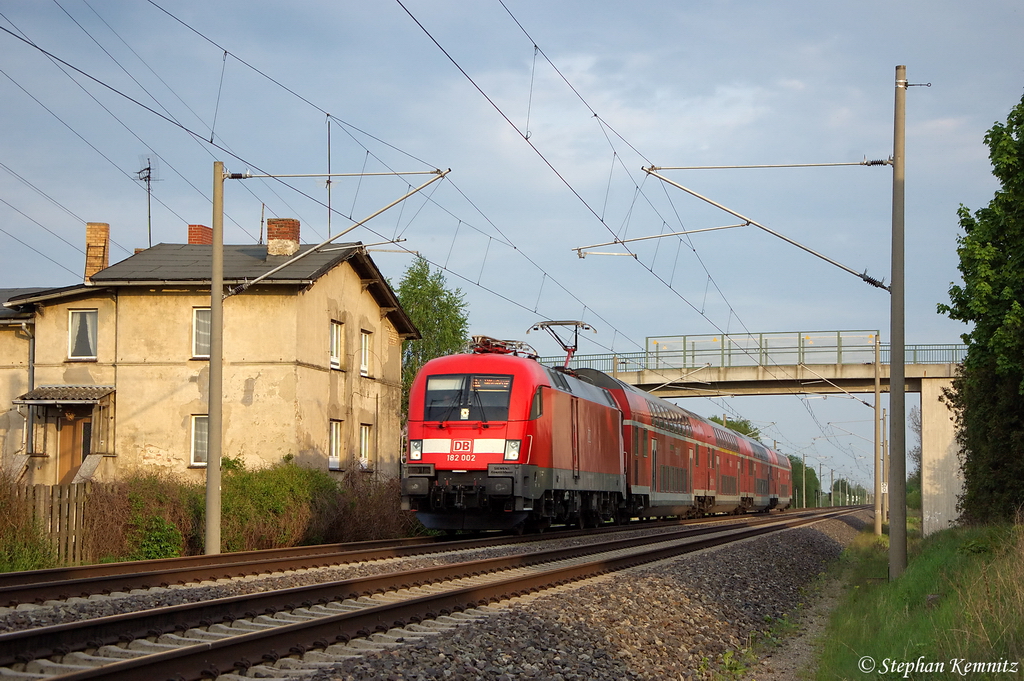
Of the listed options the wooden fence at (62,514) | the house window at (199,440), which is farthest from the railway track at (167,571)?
the house window at (199,440)

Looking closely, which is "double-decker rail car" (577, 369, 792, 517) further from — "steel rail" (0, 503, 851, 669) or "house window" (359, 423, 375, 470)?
"steel rail" (0, 503, 851, 669)

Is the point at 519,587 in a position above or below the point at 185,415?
below

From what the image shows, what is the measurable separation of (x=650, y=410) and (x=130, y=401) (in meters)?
14.8

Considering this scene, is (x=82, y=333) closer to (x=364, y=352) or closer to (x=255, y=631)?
(x=364, y=352)

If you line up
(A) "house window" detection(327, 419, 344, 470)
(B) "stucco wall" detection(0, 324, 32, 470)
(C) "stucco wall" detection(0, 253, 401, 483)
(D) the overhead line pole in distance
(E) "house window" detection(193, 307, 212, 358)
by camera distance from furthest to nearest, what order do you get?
(A) "house window" detection(327, 419, 344, 470)
(B) "stucco wall" detection(0, 324, 32, 470)
(E) "house window" detection(193, 307, 212, 358)
(C) "stucco wall" detection(0, 253, 401, 483)
(D) the overhead line pole in distance

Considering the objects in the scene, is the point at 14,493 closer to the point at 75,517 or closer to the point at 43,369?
the point at 75,517

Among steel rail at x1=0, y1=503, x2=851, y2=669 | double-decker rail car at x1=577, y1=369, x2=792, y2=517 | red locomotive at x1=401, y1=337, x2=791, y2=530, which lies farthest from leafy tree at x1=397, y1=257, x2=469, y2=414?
steel rail at x1=0, y1=503, x2=851, y2=669

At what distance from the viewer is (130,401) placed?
29422 mm

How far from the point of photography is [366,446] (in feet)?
111

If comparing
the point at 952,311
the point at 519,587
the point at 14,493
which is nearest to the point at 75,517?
the point at 14,493

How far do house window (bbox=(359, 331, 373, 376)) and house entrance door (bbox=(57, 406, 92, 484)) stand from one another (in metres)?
8.20

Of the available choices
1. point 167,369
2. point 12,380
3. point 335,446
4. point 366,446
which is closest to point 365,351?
point 366,446

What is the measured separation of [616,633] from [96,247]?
1066 inches

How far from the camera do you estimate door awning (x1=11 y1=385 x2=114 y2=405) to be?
28.5m
